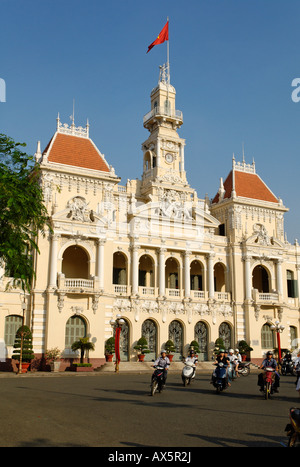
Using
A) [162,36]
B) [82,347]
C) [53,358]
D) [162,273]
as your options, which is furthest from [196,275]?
[162,36]

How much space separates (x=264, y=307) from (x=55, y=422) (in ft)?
110

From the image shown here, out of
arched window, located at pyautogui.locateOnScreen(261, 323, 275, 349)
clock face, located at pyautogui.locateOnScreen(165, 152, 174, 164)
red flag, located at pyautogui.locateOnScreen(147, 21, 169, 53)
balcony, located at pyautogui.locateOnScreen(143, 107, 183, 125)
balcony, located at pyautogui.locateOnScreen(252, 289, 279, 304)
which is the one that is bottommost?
arched window, located at pyautogui.locateOnScreen(261, 323, 275, 349)

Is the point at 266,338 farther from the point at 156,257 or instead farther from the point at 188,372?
the point at 188,372

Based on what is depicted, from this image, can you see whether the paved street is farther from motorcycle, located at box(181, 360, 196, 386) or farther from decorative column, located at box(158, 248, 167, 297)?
decorative column, located at box(158, 248, 167, 297)

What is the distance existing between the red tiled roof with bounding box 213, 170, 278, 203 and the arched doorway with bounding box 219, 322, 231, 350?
11.6 meters

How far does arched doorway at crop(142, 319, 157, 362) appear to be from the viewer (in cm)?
3697

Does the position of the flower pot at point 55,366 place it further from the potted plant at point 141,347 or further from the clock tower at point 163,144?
the clock tower at point 163,144

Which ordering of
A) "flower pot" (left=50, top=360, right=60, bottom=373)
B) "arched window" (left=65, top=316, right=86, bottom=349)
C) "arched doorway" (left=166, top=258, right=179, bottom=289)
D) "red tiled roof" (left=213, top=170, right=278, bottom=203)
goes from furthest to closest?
"red tiled roof" (left=213, top=170, right=278, bottom=203) < "arched doorway" (left=166, top=258, right=179, bottom=289) < "arched window" (left=65, top=316, right=86, bottom=349) < "flower pot" (left=50, top=360, right=60, bottom=373)

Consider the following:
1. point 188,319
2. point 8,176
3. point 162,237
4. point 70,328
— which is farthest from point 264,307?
point 8,176

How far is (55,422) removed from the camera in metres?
10.3

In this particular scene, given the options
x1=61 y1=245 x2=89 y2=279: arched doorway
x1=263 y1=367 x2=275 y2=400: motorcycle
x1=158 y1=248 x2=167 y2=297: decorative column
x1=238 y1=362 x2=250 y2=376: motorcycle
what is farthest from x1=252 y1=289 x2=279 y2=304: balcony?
x1=263 y1=367 x2=275 y2=400: motorcycle

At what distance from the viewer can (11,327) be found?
107 ft

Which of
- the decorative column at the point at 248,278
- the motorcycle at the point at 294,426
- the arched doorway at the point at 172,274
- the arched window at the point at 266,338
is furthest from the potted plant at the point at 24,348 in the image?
the motorcycle at the point at 294,426
